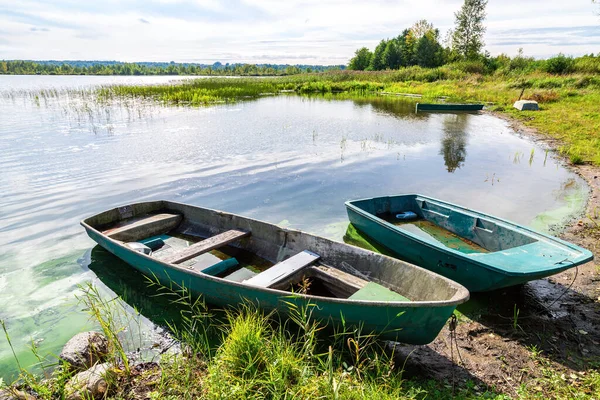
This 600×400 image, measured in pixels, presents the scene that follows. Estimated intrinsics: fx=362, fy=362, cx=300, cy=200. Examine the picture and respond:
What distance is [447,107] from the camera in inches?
998

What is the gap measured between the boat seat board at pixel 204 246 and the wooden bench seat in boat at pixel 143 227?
5.12 feet

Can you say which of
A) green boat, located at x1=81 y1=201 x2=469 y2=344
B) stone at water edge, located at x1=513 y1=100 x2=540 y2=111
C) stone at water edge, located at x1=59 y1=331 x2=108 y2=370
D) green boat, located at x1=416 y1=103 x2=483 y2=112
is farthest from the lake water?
stone at water edge, located at x1=513 y1=100 x2=540 y2=111

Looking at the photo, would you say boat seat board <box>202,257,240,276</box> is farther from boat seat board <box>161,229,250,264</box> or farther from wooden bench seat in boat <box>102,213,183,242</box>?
wooden bench seat in boat <box>102,213,183,242</box>

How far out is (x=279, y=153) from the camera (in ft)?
45.6

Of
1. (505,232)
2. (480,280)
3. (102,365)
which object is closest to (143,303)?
(102,365)

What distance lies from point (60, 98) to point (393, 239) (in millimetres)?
31849

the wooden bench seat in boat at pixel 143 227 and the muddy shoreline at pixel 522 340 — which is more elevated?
the wooden bench seat in boat at pixel 143 227

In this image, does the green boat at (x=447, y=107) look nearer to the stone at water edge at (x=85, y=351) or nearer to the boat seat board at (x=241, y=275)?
the boat seat board at (x=241, y=275)

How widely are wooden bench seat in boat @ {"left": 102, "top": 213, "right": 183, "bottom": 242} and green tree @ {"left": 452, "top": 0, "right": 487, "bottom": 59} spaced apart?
2273 inches

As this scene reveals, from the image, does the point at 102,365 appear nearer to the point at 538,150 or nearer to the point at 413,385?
the point at 413,385

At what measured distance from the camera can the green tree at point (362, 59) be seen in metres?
72.8

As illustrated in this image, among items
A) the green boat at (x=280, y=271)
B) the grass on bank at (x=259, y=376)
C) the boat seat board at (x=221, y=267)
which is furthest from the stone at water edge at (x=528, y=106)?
the grass on bank at (x=259, y=376)

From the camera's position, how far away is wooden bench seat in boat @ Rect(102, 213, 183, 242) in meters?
6.55

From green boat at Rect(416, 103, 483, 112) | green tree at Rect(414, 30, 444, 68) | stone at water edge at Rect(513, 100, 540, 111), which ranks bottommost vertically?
green boat at Rect(416, 103, 483, 112)
